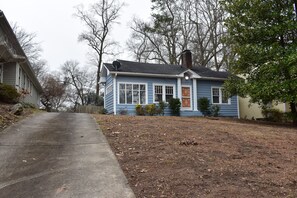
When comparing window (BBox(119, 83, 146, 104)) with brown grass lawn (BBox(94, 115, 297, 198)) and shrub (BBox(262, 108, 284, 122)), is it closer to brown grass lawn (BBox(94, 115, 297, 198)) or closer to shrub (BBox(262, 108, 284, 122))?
shrub (BBox(262, 108, 284, 122))

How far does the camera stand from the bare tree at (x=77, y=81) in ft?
146

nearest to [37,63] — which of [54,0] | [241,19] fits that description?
[54,0]

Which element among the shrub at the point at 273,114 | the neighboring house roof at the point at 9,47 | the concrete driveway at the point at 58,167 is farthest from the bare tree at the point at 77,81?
the concrete driveway at the point at 58,167

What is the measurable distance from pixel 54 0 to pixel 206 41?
16950mm

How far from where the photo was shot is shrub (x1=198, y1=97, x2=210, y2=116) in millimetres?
19000

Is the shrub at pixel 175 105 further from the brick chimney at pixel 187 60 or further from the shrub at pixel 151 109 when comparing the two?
the brick chimney at pixel 187 60

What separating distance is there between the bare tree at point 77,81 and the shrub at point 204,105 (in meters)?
27.4

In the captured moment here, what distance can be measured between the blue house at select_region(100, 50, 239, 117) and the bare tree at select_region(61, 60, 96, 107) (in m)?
24.6

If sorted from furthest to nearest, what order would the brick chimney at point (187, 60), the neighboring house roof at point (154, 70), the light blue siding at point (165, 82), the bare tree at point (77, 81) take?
the bare tree at point (77, 81) < the brick chimney at point (187, 60) < the neighboring house roof at point (154, 70) < the light blue siding at point (165, 82)

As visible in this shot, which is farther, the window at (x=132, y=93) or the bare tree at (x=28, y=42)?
the bare tree at (x=28, y=42)

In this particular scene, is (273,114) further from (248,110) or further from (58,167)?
(58,167)

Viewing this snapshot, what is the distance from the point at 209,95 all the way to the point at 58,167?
16.4 m

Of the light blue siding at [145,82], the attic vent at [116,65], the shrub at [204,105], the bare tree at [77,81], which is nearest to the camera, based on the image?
the light blue siding at [145,82]

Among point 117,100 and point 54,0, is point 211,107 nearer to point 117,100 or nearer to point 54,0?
point 117,100
